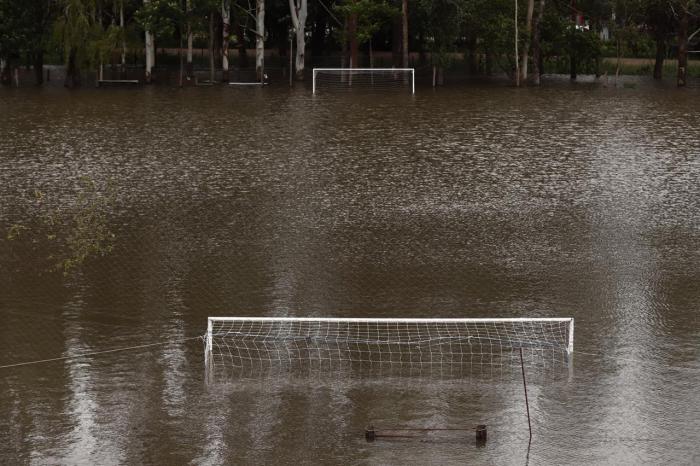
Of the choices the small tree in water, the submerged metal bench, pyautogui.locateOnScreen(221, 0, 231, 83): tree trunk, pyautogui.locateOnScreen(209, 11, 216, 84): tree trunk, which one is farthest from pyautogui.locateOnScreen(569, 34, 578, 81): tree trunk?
the small tree in water

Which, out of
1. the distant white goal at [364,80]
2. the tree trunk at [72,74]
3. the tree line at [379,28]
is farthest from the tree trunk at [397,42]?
the tree trunk at [72,74]

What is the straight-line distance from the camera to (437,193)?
3212 cm

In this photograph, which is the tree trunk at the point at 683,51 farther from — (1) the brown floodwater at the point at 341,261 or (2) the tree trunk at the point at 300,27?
(2) the tree trunk at the point at 300,27

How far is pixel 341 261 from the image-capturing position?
25.6 m

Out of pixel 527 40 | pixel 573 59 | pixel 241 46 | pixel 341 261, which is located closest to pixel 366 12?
pixel 527 40

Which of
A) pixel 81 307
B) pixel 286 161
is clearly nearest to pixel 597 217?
pixel 286 161

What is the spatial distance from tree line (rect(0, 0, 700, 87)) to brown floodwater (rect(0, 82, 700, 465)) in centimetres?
592

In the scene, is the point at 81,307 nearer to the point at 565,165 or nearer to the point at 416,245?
the point at 416,245

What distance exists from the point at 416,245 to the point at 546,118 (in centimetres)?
1812

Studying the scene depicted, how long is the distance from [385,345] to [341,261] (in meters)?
6.08

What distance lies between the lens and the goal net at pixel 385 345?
1859 cm

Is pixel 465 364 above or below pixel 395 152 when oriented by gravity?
below

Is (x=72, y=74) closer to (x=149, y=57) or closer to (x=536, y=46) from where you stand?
(x=149, y=57)

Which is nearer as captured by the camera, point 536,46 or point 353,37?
point 536,46
